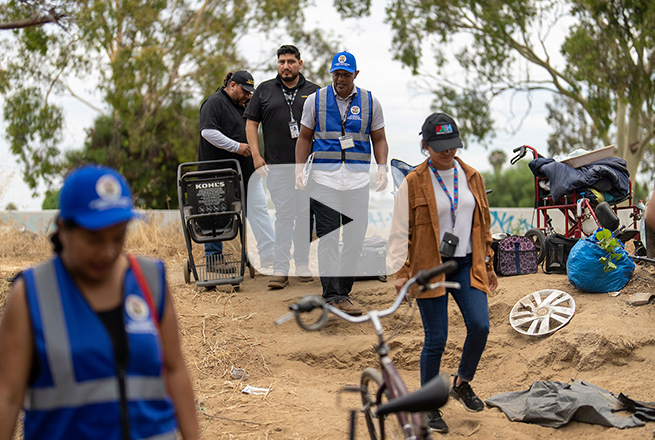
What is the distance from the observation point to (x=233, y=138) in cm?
705

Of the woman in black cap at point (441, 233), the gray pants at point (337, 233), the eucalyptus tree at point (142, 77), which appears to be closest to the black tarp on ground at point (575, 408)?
the woman in black cap at point (441, 233)

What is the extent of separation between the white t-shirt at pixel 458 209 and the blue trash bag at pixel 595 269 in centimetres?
275

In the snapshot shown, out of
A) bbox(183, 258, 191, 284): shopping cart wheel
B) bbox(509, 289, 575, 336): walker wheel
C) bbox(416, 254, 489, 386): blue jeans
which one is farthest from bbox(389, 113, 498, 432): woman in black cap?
bbox(183, 258, 191, 284): shopping cart wheel

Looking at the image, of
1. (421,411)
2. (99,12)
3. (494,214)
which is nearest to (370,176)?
(421,411)

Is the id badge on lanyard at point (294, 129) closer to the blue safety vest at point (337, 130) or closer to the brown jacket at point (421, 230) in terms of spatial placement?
the blue safety vest at point (337, 130)

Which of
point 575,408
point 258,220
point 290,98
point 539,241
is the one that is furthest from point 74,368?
point 539,241

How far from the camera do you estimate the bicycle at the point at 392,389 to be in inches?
92.1

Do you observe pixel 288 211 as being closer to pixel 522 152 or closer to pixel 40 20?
pixel 40 20

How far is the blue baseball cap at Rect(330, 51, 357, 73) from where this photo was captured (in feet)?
17.7

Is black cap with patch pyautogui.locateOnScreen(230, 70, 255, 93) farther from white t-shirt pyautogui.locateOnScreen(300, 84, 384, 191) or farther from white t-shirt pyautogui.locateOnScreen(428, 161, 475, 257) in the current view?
white t-shirt pyautogui.locateOnScreen(428, 161, 475, 257)

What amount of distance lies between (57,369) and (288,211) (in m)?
4.97

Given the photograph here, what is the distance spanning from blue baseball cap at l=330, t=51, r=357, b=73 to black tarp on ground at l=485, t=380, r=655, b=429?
296 cm

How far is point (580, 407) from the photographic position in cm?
429

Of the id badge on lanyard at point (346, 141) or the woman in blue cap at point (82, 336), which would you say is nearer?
the woman in blue cap at point (82, 336)
